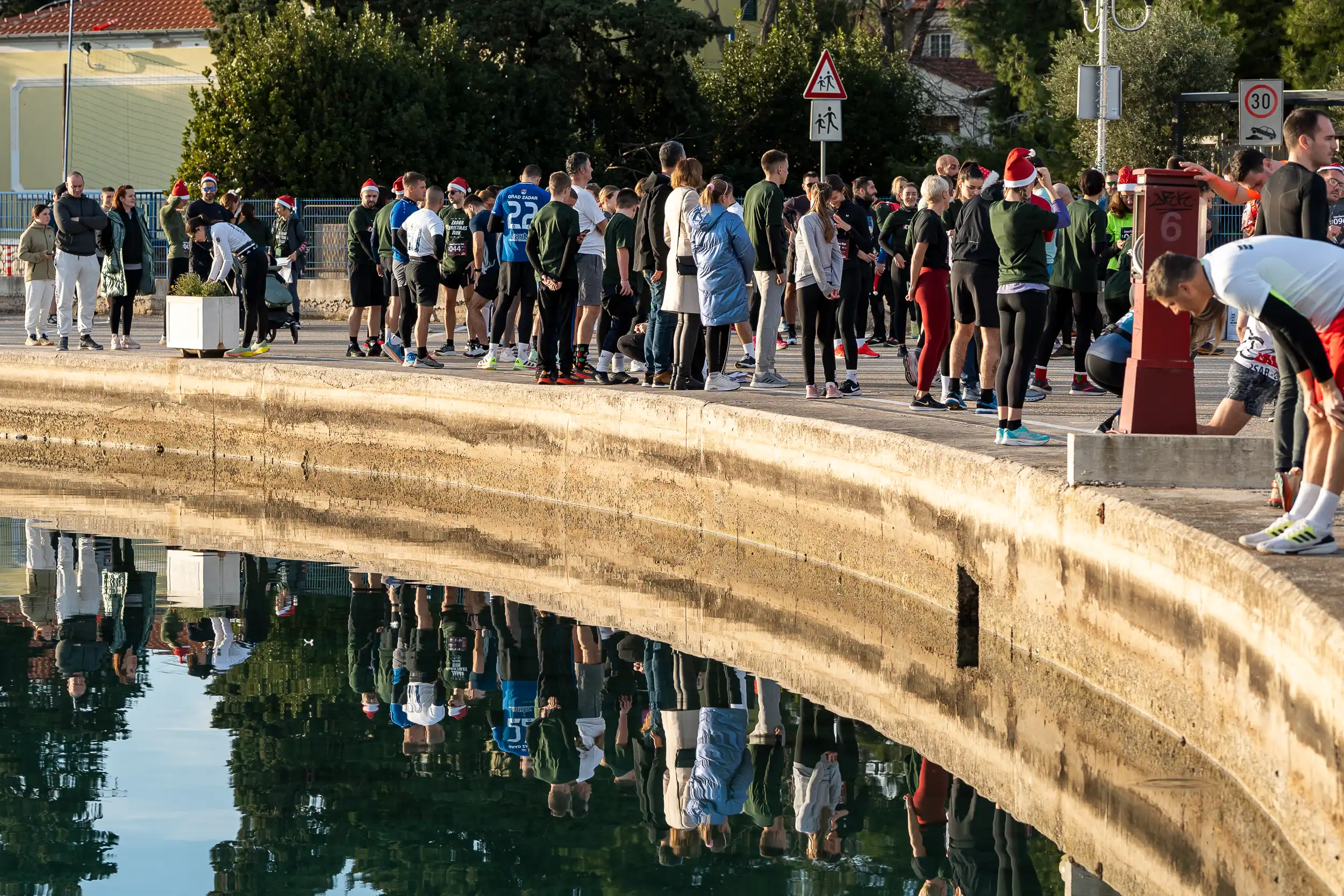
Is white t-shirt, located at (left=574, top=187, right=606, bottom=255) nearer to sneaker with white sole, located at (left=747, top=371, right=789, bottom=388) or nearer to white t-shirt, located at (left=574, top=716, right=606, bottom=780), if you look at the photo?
sneaker with white sole, located at (left=747, top=371, right=789, bottom=388)

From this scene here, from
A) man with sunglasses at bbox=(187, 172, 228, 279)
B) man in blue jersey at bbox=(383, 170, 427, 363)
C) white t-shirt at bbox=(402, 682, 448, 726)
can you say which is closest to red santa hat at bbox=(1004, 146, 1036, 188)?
white t-shirt at bbox=(402, 682, 448, 726)

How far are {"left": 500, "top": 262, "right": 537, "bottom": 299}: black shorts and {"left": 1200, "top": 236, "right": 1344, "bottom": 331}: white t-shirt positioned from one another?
906cm

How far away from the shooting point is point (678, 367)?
14.1 meters

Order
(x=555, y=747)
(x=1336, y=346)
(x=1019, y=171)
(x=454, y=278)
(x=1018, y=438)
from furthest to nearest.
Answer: (x=454, y=278)
(x=1019, y=171)
(x=1018, y=438)
(x=555, y=747)
(x=1336, y=346)

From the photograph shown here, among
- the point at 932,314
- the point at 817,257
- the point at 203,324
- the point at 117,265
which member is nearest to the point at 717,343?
the point at 817,257

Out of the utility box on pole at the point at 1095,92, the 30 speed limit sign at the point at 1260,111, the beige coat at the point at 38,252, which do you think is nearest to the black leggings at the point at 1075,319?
the 30 speed limit sign at the point at 1260,111

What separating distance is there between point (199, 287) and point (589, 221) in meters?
4.30

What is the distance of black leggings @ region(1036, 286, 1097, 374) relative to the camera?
14922mm

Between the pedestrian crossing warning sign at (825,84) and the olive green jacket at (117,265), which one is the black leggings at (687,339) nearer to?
the pedestrian crossing warning sign at (825,84)

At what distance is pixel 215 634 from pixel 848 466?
3774 mm

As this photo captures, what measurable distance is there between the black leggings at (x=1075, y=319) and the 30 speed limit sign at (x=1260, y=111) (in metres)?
6.63

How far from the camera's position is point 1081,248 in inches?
587

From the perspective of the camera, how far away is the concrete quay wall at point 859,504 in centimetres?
693

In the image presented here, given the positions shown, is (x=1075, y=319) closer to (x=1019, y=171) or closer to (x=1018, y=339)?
(x=1019, y=171)
